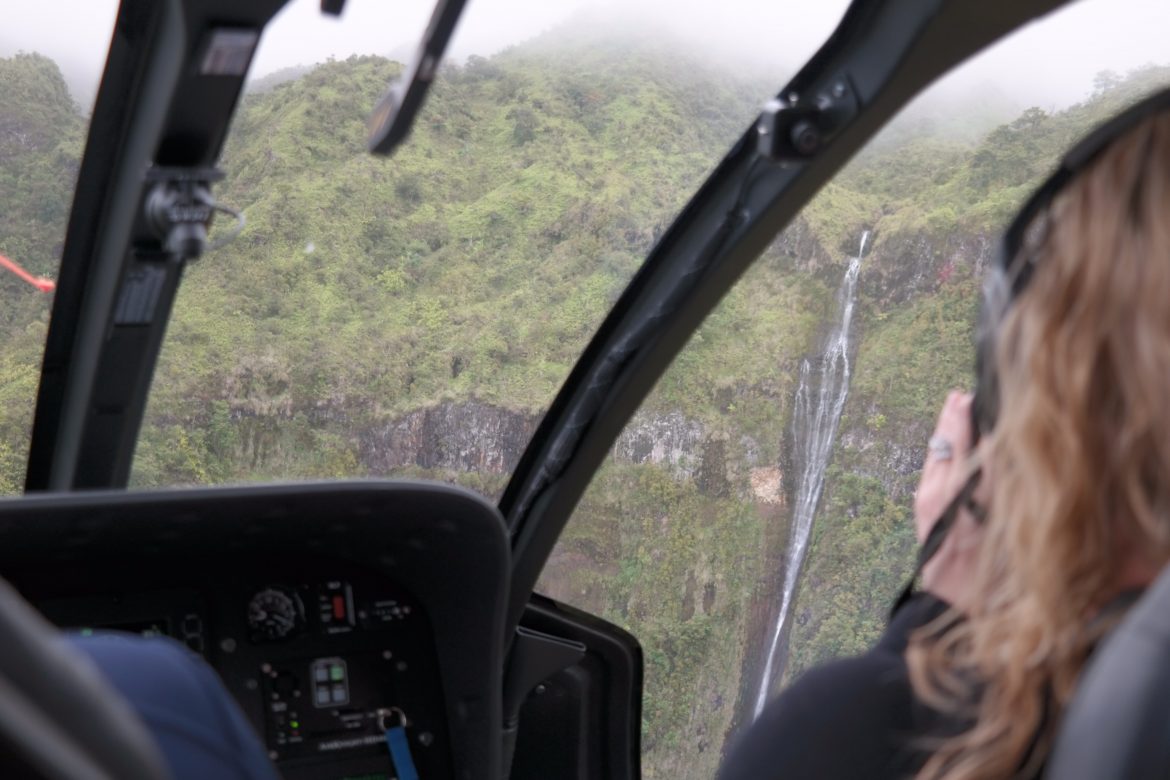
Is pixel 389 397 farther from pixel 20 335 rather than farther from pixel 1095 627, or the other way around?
pixel 1095 627

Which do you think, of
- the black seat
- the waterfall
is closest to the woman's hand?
the black seat

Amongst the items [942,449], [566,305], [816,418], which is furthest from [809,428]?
[942,449]

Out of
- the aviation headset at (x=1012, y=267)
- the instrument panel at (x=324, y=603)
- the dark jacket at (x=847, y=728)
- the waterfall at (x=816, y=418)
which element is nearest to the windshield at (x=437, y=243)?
the instrument panel at (x=324, y=603)

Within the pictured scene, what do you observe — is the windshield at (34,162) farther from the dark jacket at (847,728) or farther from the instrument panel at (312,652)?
the dark jacket at (847,728)

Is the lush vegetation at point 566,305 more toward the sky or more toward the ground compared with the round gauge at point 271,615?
more toward the sky

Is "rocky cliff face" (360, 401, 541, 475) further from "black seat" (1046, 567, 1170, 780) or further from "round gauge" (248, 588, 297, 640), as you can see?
"black seat" (1046, 567, 1170, 780)

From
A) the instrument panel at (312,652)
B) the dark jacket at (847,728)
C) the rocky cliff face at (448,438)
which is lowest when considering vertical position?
the instrument panel at (312,652)

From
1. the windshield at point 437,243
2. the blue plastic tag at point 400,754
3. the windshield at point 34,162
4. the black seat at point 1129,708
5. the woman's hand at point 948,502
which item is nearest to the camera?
the black seat at point 1129,708

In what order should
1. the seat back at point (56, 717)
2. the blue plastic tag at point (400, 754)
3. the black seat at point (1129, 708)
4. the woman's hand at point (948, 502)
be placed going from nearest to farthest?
the seat back at point (56, 717) → the black seat at point (1129, 708) → the woman's hand at point (948, 502) → the blue plastic tag at point (400, 754)
